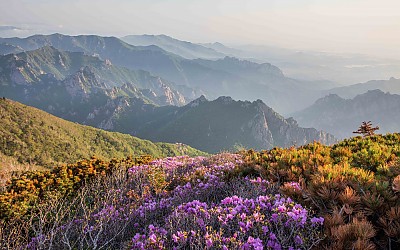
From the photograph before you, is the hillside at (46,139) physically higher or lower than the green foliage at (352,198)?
lower

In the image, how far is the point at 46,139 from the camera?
9875 centimetres

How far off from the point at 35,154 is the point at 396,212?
94846 millimetres

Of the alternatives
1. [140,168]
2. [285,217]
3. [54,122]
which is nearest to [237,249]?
[285,217]

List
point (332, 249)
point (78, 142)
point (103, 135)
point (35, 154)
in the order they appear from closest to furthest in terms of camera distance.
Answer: point (332, 249) < point (35, 154) < point (78, 142) < point (103, 135)

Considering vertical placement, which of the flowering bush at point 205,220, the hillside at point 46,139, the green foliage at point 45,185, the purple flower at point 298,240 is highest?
the purple flower at point 298,240

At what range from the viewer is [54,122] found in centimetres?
11638

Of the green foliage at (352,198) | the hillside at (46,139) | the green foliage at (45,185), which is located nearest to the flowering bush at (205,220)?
the green foliage at (352,198)

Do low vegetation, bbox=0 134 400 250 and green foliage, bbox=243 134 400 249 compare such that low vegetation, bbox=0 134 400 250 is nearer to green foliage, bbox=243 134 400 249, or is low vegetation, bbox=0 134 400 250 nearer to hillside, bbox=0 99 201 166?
green foliage, bbox=243 134 400 249

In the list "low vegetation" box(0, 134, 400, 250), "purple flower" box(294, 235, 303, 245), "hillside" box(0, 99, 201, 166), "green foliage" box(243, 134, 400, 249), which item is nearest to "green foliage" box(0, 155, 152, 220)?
"low vegetation" box(0, 134, 400, 250)

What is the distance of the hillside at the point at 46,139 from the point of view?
83.4 metres

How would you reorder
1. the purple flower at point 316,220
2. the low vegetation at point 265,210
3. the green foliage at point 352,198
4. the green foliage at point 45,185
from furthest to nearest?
the green foliage at point 45,185, the purple flower at point 316,220, the low vegetation at point 265,210, the green foliage at point 352,198

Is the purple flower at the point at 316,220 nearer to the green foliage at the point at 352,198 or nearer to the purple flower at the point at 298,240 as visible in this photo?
the green foliage at the point at 352,198

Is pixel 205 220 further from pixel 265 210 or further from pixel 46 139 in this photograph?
pixel 46 139

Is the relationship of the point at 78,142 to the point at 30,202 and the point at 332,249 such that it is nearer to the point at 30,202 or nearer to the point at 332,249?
the point at 30,202
